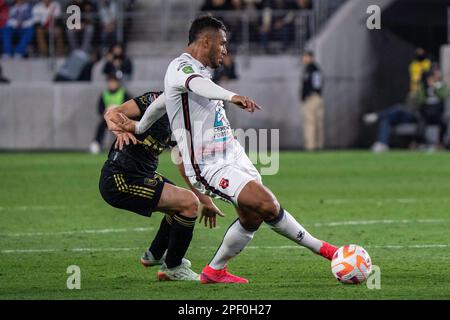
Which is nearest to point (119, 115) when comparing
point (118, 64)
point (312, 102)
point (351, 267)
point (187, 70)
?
point (187, 70)

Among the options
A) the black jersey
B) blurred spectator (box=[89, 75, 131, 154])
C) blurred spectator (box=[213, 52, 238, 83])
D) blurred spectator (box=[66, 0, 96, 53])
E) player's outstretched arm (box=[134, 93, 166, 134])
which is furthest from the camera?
blurred spectator (box=[66, 0, 96, 53])

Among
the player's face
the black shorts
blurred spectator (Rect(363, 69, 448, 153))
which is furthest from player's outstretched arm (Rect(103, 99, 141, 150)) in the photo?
blurred spectator (Rect(363, 69, 448, 153))

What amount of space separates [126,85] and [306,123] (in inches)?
198

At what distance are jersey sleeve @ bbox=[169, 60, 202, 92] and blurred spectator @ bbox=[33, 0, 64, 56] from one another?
912 inches

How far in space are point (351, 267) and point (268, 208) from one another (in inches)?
31.9

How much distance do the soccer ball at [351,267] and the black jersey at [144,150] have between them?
1844mm

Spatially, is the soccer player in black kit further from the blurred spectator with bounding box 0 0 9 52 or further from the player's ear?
the blurred spectator with bounding box 0 0 9 52

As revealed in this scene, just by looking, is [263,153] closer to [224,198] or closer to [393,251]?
[393,251]

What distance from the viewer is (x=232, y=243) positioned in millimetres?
9289

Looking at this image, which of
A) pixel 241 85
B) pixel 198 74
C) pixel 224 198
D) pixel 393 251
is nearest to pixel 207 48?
pixel 198 74

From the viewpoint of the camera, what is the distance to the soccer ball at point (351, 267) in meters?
9.07

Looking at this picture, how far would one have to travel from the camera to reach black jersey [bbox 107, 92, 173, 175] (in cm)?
981

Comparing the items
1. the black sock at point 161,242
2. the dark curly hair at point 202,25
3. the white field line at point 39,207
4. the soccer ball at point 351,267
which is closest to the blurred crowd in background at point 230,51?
the white field line at point 39,207

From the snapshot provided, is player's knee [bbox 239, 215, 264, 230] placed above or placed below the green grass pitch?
above
